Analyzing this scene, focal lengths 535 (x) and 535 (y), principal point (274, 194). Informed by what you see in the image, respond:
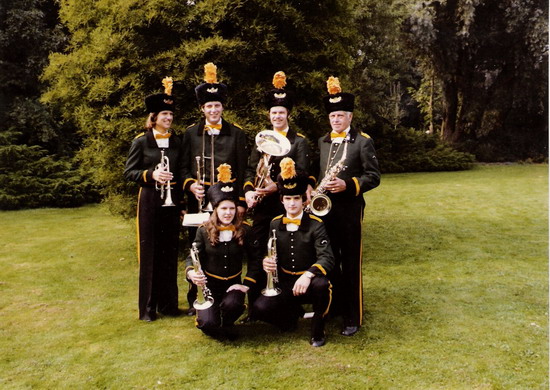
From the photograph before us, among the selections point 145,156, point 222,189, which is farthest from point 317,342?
point 145,156

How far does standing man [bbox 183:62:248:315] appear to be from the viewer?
486cm

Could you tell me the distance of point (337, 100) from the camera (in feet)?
15.1

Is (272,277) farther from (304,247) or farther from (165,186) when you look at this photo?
(165,186)

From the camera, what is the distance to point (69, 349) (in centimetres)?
461

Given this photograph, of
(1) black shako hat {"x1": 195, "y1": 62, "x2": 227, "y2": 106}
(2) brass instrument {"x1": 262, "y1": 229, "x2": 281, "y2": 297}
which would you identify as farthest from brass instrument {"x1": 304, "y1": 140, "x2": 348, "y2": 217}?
(1) black shako hat {"x1": 195, "y1": 62, "x2": 227, "y2": 106}

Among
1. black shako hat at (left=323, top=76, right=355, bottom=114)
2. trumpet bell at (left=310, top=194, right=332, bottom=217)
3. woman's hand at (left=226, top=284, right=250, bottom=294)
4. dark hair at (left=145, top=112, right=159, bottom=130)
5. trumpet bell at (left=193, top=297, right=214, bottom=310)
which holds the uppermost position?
black shako hat at (left=323, top=76, right=355, bottom=114)

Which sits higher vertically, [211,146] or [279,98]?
[279,98]

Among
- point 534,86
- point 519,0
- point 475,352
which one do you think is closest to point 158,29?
point 475,352

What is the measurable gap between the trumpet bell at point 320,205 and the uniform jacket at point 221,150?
0.76m

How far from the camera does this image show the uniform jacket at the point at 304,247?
4.54m

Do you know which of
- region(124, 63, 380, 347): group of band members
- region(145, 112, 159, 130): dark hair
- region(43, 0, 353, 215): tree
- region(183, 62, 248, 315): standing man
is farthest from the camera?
region(43, 0, 353, 215): tree

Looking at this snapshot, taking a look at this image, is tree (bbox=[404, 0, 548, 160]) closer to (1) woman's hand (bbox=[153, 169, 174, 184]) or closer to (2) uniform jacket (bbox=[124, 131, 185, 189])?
(2) uniform jacket (bbox=[124, 131, 185, 189])

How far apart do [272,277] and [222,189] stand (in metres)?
0.85

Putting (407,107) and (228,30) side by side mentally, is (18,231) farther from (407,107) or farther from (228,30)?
(407,107)
